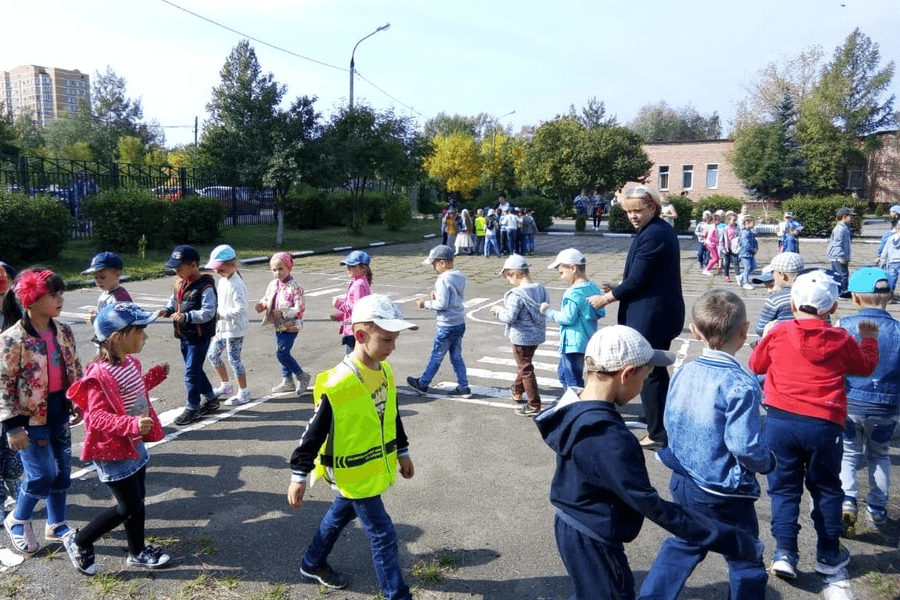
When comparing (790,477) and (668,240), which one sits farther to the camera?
(668,240)

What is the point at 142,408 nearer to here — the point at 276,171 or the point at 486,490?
the point at 486,490

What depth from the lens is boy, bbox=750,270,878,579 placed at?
3.51 metres

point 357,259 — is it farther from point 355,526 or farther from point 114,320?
point 114,320

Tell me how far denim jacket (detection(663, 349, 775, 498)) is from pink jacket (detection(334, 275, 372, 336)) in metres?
4.04

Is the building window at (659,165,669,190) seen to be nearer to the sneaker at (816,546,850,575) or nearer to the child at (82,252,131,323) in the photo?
the child at (82,252,131,323)

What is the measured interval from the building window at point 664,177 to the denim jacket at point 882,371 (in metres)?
52.6

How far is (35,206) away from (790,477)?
17.5 meters

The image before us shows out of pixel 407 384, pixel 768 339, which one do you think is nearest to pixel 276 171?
pixel 407 384

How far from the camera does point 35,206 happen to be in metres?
16.0

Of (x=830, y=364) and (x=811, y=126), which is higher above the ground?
(x=811, y=126)

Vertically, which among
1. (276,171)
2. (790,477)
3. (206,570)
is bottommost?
(206,570)

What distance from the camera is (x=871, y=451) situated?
13.8ft

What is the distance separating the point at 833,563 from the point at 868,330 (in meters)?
1.32

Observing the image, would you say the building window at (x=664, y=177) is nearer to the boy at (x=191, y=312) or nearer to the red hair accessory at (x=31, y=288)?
the boy at (x=191, y=312)
